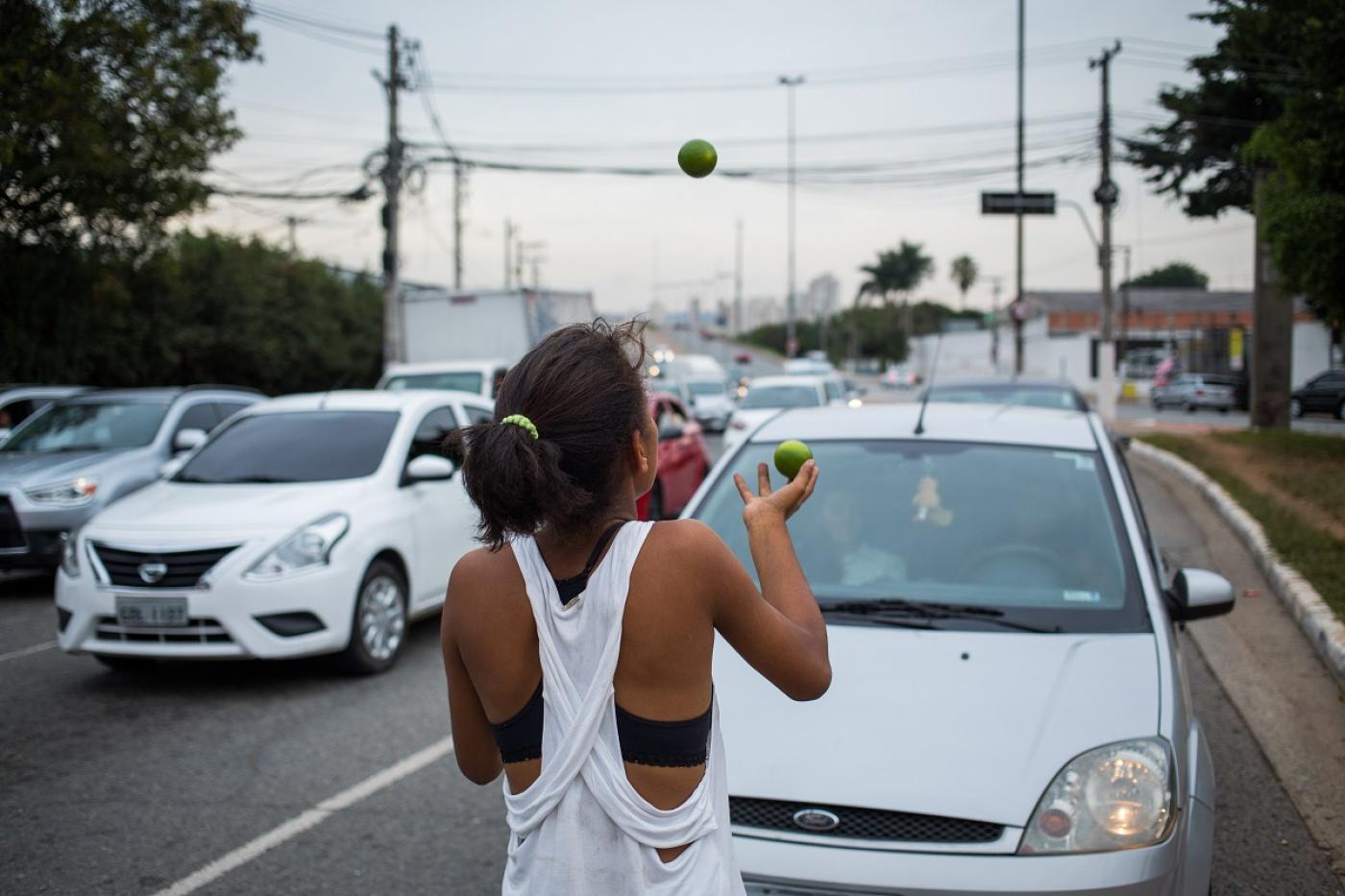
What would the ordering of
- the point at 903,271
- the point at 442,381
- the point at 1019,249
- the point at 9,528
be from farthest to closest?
1. the point at 903,271
2. the point at 1019,249
3. the point at 442,381
4. the point at 9,528

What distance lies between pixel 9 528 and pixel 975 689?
8944 millimetres

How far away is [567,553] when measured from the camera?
1.78m

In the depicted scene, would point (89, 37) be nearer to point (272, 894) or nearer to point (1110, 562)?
point (272, 894)

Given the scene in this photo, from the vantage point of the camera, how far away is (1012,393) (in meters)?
11.2

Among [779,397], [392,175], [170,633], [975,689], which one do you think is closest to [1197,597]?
[975,689]

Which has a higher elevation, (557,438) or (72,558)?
(557,438)

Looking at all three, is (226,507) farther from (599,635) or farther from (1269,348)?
(1269,348)

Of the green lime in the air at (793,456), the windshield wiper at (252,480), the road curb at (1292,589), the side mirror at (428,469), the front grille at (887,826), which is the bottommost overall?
the road curb at (1292,589)

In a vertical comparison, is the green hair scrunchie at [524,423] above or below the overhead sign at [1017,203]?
below

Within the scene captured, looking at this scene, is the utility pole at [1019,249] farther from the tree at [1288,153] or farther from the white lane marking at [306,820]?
the white lane marking at [306,820]

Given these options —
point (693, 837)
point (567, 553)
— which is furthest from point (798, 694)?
point (567, 553)

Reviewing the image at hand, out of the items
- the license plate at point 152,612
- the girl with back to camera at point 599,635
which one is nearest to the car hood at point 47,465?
the license plate at point 152,612

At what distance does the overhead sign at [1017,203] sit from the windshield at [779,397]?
834cm

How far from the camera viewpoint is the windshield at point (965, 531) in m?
3.58
